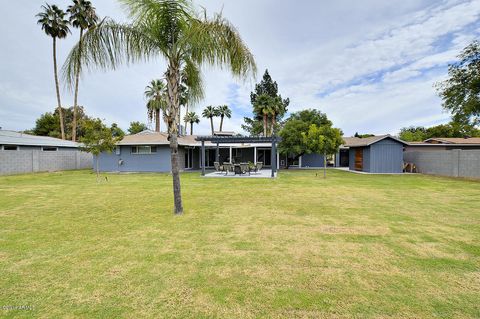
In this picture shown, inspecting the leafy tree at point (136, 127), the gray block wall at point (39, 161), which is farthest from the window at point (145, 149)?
the leafy tree at point (136, 127)

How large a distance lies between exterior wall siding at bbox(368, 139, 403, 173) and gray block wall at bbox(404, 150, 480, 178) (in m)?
1.71

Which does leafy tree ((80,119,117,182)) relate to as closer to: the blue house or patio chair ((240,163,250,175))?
the blue house

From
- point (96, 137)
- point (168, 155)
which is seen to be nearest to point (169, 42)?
point (96, 137)

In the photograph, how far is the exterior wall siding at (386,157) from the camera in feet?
63.6

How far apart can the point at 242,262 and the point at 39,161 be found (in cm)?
2293

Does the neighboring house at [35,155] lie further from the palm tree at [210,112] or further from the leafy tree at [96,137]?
the palm tree at [210,112]

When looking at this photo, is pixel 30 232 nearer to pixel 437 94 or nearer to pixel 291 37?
pixel 291 37

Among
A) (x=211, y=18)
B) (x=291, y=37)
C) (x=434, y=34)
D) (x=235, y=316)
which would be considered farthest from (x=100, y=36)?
(x=434, y=34)

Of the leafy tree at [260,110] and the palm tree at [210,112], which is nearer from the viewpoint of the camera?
the leafy tree at [260,110]

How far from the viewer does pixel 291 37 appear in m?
15.7

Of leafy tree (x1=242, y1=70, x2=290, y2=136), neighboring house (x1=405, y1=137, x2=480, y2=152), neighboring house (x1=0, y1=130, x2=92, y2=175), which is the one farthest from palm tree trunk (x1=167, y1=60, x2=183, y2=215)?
neighboring house (x1=405, y1=137, x2=480, y2=152)

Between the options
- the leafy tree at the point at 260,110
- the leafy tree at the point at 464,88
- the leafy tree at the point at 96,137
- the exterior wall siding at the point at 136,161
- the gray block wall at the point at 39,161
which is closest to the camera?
the leafy tree at the point at 96,137

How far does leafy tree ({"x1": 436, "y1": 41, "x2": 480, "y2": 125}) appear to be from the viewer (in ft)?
52.5

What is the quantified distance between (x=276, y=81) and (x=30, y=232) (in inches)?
1483
